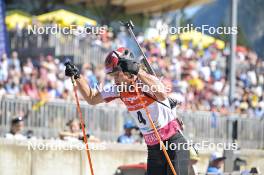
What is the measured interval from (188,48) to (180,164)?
15663 millimetres

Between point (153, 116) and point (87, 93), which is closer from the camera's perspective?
point (153, 116)

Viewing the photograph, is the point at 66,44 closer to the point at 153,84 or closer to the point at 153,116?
the point at 153,116

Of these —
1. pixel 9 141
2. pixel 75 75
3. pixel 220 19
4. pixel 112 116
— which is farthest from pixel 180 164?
pixel 220 19

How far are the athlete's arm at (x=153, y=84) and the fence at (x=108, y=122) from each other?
7302 millimetres

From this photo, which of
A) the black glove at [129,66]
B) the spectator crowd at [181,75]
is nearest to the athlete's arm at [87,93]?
the black glove at [129,66]

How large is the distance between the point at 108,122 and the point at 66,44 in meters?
6.69

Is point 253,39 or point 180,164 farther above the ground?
point 253,39

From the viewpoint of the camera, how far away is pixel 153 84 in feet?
23.4

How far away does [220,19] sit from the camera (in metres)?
44.2

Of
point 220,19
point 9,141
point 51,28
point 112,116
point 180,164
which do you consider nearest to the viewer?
point 180,164

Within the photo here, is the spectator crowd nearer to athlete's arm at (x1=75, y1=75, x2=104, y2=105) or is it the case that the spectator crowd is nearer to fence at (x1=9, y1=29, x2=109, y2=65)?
fence at (x1=9, y1=29, x2=109, y2=65)

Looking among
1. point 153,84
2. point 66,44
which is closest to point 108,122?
point 66,44

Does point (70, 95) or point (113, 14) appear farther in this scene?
point (113, 14)

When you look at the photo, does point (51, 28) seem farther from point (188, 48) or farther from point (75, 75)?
point (75, 75)
